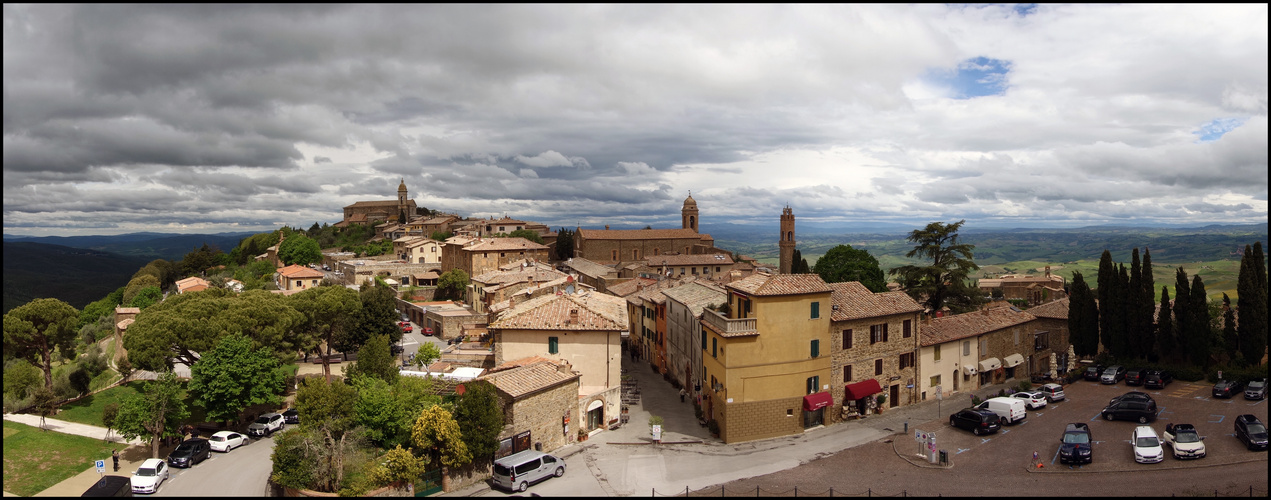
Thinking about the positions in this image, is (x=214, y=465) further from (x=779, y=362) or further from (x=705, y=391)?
(x=779, y=362)

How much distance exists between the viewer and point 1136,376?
130 ft

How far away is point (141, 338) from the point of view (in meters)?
37.3

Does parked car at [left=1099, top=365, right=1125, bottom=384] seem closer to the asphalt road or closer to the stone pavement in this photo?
the stone pavement

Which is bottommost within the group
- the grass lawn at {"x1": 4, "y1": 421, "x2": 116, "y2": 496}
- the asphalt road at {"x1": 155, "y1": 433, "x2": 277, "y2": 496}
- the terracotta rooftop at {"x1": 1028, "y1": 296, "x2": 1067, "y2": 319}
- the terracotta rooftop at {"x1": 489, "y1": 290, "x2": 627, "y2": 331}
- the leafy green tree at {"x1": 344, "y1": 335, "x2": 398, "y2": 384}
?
the grass lawn at {"x1": 4, "y1": 421, "x2": 116, "y2": 496}

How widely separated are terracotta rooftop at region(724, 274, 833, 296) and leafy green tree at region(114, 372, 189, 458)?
28595mm

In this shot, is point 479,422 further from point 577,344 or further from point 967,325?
point 967,325

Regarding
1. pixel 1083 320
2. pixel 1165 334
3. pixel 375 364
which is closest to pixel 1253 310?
pixel 1165 334

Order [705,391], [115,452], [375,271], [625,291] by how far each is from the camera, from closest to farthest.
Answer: [115,452] → [705,391] → [625,291] → [375,271]

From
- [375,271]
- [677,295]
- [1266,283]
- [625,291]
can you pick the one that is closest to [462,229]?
[375,271]

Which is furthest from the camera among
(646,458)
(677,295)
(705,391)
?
(677,295)

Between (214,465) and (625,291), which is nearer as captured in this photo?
(214,465)

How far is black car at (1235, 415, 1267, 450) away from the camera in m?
26.6

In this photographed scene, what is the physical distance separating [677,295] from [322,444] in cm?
2400

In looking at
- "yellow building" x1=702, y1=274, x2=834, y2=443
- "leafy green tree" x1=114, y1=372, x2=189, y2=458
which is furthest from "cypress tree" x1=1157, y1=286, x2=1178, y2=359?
"leafy green tree" x1=114, y1=372, x2=189, y2=458
